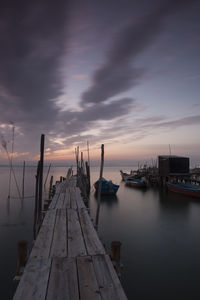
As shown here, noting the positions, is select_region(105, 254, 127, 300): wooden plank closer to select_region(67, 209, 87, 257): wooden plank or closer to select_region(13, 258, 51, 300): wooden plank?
select_region(67, 209, 87, 257): wooden plank

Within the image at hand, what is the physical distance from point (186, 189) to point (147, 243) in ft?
67.5

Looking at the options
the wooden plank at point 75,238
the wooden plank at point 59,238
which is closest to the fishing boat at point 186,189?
the wooden plank at point 75,238

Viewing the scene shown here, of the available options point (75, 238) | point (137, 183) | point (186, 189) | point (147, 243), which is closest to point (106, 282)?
point (75, 238)

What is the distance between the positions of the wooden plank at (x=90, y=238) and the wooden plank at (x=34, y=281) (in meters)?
1.23

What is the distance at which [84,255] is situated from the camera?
477cm

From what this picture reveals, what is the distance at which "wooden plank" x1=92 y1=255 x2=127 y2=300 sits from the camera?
3.34 meters

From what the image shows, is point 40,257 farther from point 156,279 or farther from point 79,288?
point 156,279

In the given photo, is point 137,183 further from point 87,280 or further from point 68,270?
point 87,280

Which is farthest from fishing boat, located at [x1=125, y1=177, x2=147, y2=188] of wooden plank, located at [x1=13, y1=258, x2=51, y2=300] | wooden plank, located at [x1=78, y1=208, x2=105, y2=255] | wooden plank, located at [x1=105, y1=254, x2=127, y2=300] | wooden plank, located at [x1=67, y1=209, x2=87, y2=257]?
wooden plank, located at [x1=13, y1=258, x2=51, y2=300]

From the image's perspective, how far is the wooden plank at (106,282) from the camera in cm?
334

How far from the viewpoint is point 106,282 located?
145 inches

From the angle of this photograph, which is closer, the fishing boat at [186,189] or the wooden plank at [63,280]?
the wooden plank at [63,280]

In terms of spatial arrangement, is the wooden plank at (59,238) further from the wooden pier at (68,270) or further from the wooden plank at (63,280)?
the wooden plank at (63,280)

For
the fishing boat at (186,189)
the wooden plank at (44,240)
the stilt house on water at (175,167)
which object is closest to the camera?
the wooden plank at (44,240)
